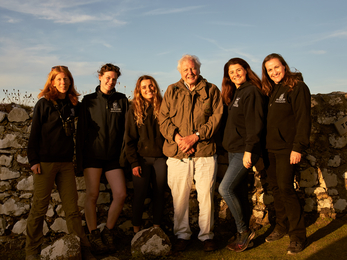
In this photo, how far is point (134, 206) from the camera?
12.4 feet

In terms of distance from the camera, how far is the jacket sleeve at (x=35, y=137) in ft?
11.1

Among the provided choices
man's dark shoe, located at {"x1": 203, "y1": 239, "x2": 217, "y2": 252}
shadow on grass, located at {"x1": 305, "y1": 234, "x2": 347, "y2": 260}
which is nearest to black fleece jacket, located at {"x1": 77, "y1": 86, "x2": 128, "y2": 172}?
man's dark shoe, located at {"x1": 203, "y1": 239, "x2": 217, "y2": 252}

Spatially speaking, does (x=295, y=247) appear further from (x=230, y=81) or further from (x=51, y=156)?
(x=51, y=156)

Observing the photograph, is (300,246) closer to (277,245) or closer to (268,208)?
(277,245)

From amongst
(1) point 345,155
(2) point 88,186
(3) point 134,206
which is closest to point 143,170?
(3) point 134,206

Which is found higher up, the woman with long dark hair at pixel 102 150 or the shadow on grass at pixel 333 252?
the woman with long dark hair at pixel 102 150

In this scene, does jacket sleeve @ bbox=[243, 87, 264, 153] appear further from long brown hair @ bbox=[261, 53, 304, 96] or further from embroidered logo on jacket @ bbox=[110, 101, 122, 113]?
embroidered logo on jacket @ bbox=[110, 101, 122, 113]

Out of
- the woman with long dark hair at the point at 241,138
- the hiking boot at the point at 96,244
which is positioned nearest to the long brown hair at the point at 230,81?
the woman with long dark hair at the point at 241,138

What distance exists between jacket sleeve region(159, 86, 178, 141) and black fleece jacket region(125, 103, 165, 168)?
0.20 meters

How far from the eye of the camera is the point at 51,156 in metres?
3.45

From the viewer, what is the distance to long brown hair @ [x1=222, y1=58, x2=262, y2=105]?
3.65 metres

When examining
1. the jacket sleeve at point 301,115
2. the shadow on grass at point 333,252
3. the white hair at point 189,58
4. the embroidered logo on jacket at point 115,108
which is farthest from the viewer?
the embroidered logo on jacket at point 115,108

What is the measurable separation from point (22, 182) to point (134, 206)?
1821 mm

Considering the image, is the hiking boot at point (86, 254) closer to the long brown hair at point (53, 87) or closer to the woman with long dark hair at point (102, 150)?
the woman with long dark hair at point (102, 150)
